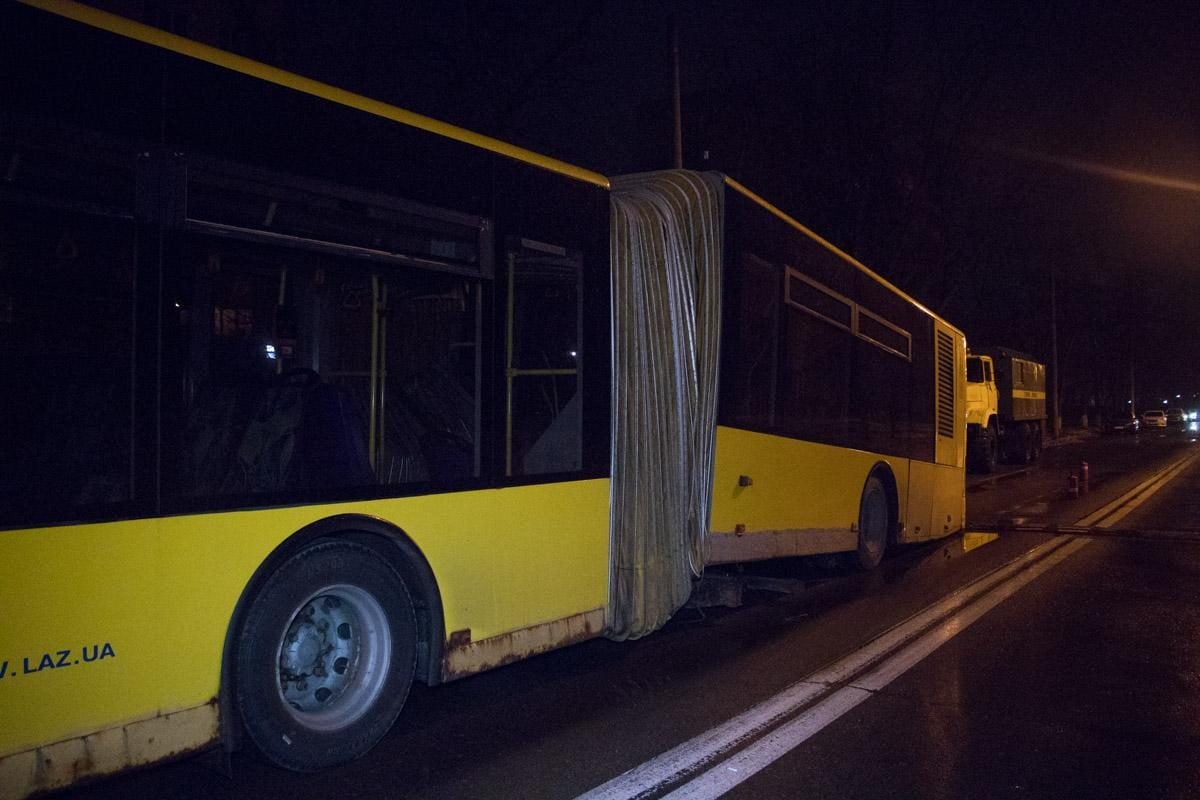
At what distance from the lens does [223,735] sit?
386 cm

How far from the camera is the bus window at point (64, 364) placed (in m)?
3.31

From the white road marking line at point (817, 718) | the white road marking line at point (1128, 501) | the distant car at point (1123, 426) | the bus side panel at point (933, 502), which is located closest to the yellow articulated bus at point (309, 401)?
the white road marking line at point (817, 718)

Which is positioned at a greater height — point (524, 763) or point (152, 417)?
point (152, 417)

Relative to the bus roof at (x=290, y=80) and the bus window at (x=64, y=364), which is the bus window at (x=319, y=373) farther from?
the bus roof at (x=290, y=80)

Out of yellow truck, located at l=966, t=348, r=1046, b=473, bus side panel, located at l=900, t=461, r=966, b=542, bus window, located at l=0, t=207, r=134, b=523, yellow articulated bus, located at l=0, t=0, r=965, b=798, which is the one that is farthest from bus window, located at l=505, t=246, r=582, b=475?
yellow truck, located at l=966, t=348, r=1046, b=473

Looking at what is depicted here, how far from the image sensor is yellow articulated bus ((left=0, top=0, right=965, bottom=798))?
338 cm

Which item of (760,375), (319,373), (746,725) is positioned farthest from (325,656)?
(760,375)

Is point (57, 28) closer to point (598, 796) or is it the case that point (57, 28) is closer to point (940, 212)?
point (598, 796)

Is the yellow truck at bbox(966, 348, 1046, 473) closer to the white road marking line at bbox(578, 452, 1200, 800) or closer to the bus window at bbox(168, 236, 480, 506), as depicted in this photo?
the white road marking line at bbox(578, 452, 1200, 800)

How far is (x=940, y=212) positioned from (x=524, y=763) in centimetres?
2340

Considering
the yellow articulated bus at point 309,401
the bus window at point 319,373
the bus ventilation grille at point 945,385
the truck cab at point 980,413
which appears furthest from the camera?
the truck cab at point 980,413

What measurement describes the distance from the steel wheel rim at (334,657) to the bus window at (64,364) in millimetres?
1069

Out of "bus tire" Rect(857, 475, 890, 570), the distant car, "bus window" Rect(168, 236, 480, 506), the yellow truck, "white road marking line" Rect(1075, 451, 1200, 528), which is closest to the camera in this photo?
"bus window" Rect(168, 236, 480, 506)

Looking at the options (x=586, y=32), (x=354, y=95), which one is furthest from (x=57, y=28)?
(x=586, y=32)
